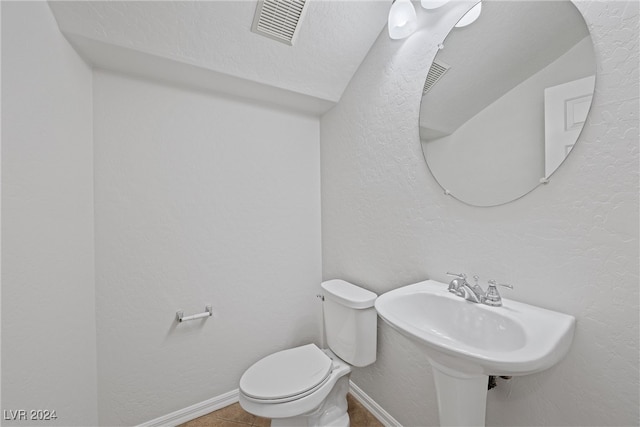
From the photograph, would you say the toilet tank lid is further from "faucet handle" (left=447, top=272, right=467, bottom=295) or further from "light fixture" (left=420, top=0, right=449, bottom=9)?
"light fixture" (left=420, top=0, right=449, bottom=9)

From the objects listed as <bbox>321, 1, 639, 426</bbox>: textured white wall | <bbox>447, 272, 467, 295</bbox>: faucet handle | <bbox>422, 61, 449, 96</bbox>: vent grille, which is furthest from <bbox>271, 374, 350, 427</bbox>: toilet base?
<bbox>422, 61, 449, 96</bbox>: vent grille

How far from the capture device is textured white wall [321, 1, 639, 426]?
2.25 ft

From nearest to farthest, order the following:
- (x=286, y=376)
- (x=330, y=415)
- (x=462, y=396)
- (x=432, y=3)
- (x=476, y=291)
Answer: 1. (x=462, y=396)
2. (x=476, y=291)
3. (x=432, y=3)
4. (x=286, y=376)
5. (x=330, y=415)

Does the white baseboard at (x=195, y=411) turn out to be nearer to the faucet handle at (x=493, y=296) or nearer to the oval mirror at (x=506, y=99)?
the faucet handle at (x=493, y=296)

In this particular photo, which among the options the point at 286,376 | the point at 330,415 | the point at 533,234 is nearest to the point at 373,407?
the point at 330,415

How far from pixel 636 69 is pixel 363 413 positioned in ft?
6.20

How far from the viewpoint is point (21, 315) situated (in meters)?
0.76

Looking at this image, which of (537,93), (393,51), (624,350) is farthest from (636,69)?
(393,51)

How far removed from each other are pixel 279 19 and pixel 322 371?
1819 mm

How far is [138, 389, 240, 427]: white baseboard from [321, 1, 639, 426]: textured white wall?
0.88 meters

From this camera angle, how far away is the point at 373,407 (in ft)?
4.93

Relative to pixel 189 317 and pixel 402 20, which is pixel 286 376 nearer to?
pixel 189 317

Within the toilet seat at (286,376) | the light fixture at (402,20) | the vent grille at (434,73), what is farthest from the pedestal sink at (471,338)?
the light fixture at (402,20)

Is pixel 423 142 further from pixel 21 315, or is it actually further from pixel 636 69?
pixel 21 315
